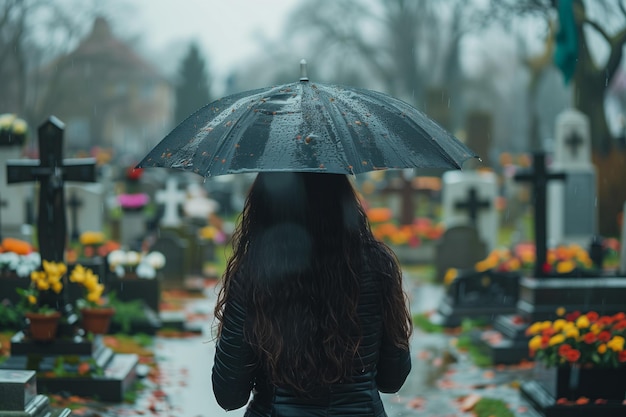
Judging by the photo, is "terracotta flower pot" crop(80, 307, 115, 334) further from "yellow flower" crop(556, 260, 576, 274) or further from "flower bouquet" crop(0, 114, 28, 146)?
"flower bouquet" crop(0, 114, 28, 146)

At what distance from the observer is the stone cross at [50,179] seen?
7.69 meters

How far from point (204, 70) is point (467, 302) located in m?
50.5

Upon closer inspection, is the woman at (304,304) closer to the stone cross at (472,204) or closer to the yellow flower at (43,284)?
the yellow flower at (43,284)

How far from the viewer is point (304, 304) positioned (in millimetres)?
3053

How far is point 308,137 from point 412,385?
5.45 m

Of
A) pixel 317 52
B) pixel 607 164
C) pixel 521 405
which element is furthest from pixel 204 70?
pixel 521 405

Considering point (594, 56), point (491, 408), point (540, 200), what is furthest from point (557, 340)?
point (594, 56)

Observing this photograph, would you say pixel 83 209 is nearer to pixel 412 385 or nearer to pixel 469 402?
pixel 412 385

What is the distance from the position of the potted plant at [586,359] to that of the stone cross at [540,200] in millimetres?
2769

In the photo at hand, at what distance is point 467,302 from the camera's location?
11.3 m

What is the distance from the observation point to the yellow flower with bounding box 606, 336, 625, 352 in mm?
6289

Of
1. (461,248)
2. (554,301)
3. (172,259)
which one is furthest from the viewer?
(461,248)

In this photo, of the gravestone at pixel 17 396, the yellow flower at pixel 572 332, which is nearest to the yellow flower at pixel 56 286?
the gravestone at pixel 17 396

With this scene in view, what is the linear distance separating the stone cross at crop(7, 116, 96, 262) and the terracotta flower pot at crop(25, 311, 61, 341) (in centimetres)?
64
